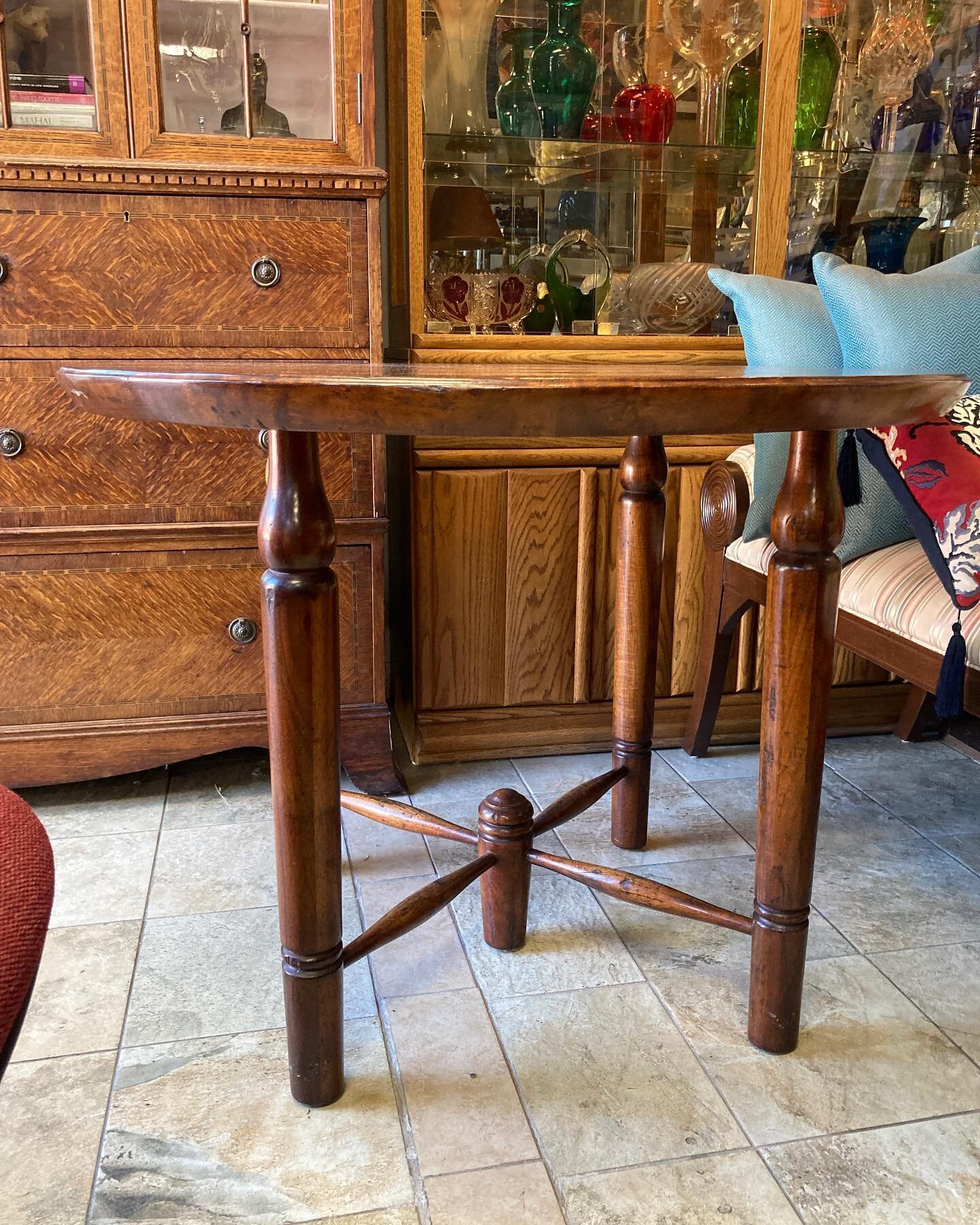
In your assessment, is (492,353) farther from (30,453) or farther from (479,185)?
(30,453)

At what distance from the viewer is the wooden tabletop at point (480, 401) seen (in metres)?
0.82

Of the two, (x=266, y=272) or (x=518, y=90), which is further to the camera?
(x=518, y=90)

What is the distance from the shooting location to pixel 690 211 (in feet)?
6.74

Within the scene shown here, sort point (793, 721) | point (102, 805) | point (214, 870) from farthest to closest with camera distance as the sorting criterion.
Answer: point (102, 805) < point (214, 870) < point (793, 721)

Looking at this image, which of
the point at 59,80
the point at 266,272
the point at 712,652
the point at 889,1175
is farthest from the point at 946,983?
the point at 59,80

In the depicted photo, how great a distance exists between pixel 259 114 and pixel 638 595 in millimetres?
959

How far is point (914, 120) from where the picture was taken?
2.13m

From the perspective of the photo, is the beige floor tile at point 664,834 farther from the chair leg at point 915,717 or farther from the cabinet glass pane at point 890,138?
the cabinet glass pane at point 890,138

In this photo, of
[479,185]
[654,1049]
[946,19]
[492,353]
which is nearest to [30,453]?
[492,353]

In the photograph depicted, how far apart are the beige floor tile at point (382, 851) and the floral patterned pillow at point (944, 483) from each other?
0.85m

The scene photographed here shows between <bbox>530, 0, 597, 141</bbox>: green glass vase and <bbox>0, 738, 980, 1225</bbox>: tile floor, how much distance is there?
132 centimetres

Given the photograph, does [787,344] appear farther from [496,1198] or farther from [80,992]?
[80,992]

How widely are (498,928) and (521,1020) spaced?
0.52 feet

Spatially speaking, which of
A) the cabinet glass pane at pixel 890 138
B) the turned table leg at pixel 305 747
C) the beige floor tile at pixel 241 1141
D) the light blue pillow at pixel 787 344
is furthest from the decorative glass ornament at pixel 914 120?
the beige floor tile at pixel 241 1141
